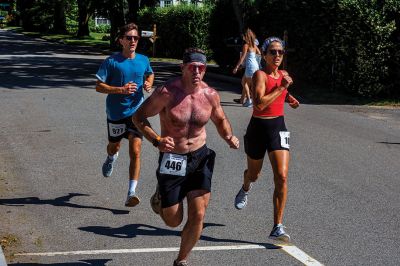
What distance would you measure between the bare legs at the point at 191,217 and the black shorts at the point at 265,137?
4.93 ft

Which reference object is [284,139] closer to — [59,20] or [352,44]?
[352,44]

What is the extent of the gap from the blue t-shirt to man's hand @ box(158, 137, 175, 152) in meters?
2.68

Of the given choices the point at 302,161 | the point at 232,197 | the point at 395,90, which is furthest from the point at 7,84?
the point at 232,197

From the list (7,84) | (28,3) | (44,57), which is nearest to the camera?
(7,84)

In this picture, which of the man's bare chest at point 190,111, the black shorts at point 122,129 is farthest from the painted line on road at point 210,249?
the black shorts at point 122,129

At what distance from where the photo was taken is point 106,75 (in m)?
7.80

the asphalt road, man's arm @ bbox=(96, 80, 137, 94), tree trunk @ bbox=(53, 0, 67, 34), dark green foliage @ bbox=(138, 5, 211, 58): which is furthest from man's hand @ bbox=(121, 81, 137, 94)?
tree trunk @ bbox=(53, 0, 67, 34)

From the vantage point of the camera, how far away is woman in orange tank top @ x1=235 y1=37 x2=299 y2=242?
6.47 m

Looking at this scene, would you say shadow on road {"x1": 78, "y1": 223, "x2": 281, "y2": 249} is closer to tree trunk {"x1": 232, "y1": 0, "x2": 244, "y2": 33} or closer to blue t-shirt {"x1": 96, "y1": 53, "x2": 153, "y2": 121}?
blue t-shirt {"x1": 96, "y1": 53, "x2": 153, "y2": 121}

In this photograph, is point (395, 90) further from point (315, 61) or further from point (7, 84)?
point (7, 84)

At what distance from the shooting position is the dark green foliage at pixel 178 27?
111ft

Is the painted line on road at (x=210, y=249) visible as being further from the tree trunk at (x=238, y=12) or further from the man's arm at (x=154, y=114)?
the tree trunk at (x=238, y=12)

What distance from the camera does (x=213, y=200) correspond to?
809cm

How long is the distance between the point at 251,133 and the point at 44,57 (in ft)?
91.7
